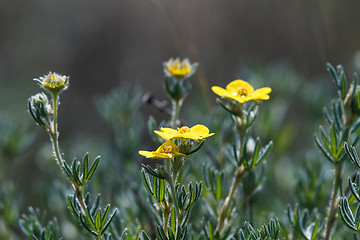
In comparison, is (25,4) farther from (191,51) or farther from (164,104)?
(164,104)

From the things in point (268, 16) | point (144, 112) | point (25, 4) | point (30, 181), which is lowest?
point (30, 181)

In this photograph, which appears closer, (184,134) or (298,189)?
(184,134)

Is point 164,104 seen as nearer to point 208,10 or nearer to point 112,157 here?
point 112,157

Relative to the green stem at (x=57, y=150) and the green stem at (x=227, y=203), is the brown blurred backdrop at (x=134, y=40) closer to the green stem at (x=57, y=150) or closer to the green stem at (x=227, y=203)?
the green stem at (x=227, y=203)

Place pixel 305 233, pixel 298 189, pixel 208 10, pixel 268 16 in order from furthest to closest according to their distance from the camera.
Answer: pixel 208 10 < pixel 268 16 < pixel 298 189 < pixel 305 233

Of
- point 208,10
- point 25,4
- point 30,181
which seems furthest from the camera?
point 25,4

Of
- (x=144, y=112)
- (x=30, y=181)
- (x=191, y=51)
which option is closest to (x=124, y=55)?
(x=144, y=112)

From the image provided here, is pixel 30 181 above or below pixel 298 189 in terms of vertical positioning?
above
